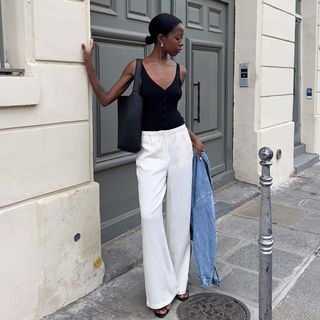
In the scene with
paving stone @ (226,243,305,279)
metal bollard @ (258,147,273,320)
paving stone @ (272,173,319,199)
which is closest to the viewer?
metal bollard @ (258,147,273,320)

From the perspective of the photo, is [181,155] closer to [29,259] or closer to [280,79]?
[29,259]

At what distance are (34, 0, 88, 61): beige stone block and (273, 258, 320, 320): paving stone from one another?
2.25 m

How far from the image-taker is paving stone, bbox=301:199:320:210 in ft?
19.1

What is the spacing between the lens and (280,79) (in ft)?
22.6

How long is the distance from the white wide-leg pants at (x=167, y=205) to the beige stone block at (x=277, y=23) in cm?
369

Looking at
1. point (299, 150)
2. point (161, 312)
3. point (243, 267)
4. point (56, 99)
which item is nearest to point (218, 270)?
point (243, 267)

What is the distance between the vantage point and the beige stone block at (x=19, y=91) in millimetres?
2699

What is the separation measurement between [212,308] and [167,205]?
0.81 meters

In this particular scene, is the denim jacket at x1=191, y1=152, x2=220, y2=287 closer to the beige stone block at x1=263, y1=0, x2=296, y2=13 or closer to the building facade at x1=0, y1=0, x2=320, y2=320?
the building facade at x1=0, y1=0, x2=320, y2=320

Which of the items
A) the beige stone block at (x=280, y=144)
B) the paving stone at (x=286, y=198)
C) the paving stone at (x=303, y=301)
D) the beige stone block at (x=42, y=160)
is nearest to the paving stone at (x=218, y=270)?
the paving stone at (x=303, y=301)

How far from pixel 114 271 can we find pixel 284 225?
219 centimetres

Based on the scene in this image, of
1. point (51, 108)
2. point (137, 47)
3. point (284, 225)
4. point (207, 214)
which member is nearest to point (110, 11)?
point (137, 47)

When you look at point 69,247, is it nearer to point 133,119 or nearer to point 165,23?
point 133,119

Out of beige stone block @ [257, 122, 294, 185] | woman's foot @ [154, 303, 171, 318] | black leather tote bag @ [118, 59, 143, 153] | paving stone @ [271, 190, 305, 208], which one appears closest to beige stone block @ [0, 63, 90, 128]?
black leather tote bag @ [118, 59, 143, 153]
